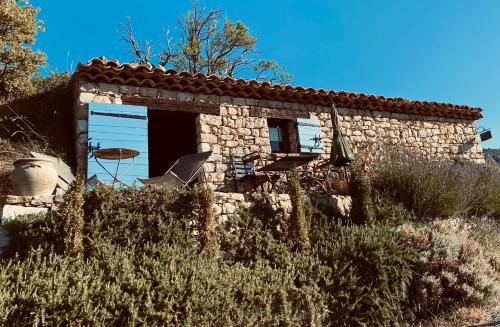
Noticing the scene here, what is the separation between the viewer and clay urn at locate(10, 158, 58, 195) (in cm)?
463

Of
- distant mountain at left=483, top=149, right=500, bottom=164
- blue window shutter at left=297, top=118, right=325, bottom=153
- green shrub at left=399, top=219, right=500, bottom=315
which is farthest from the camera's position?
distant mountain at left=483, top=149, right=500, bottom=164

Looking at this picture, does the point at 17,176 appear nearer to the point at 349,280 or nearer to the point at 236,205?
the point at 236,205

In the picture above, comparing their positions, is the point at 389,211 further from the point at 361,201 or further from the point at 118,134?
the point at 118,134

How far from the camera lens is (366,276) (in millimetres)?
4504

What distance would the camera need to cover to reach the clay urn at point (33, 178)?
4.63 meters

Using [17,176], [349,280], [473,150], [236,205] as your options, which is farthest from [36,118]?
[473,150]

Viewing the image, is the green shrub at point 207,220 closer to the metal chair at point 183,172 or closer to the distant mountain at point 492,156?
the metal chair at point 183,172

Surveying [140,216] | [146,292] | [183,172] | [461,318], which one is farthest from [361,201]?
[146,292]

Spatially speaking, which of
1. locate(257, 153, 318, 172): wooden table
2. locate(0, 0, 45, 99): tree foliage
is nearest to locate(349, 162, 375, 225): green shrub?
locate(257, 153, 318, 172): wooden table

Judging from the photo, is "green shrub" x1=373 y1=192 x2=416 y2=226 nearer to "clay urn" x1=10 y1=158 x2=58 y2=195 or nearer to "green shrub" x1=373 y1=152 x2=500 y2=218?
"green shrub" x1=373 y1=152 x2=500 y2=218

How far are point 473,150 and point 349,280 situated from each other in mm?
7962

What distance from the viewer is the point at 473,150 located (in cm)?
1042

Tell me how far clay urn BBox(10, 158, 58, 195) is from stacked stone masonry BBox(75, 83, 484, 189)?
1395mm

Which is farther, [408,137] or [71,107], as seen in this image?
[408,137]
